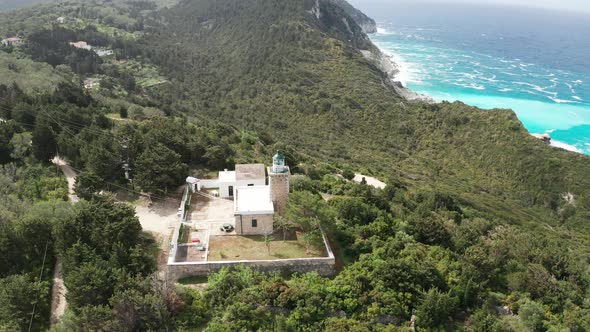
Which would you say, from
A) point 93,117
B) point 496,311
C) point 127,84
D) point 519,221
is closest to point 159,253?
point 496,311

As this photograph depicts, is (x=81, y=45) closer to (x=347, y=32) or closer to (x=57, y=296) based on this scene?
(x=347, y=32)

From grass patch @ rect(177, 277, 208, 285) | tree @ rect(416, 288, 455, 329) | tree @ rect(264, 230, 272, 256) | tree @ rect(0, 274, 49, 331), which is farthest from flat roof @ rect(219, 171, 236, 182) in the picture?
tree @ rect(416, 288, 455, 329)

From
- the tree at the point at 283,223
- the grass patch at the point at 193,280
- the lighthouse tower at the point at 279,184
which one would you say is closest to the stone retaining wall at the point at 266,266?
the grass patch at the point at 193,280

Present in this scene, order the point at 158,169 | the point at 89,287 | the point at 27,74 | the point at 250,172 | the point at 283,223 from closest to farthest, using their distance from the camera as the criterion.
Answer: the point at 89,287 < the point at 283,223 < the point at 158,169 < the point at 250,172 < the point at 27,74

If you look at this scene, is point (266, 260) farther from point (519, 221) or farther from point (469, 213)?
point (519, 221)

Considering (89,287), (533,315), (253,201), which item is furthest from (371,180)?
(89,287)

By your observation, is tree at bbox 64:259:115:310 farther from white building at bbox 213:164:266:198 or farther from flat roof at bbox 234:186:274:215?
white building at bbox 213:164:266:198

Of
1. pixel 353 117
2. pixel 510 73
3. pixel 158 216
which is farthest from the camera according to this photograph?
pixel 510 73
